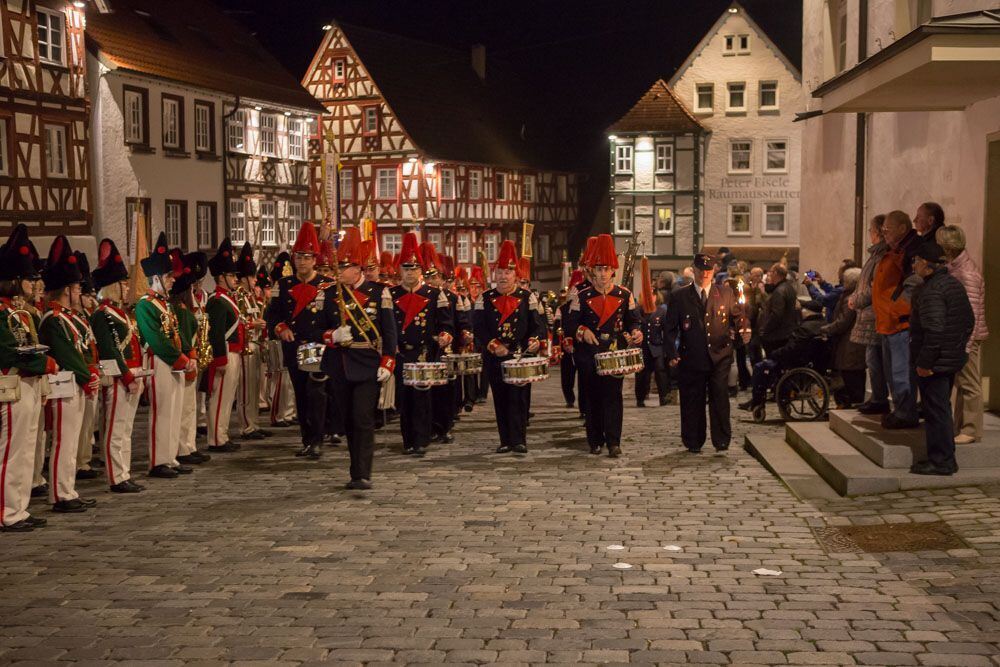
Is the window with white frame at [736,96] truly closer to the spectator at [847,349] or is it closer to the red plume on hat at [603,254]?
the spectator at [847,349]

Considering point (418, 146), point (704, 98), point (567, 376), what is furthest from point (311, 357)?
point (704, 98)

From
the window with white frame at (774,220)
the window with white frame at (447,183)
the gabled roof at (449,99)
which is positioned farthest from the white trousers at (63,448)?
the window with white frame at (774,220)

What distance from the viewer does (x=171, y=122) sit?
125 feet

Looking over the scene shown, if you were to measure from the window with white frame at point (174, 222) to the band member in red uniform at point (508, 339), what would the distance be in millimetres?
25193

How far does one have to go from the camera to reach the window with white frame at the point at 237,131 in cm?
4131

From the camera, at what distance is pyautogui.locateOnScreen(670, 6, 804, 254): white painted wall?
2074 inches

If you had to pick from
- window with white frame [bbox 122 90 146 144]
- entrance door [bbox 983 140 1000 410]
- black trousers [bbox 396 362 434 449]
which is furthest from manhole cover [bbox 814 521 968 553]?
window with white frame [bbox 122 90 146 144]

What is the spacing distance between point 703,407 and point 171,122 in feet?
91.3

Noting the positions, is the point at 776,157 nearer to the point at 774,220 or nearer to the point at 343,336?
the point at 774,220

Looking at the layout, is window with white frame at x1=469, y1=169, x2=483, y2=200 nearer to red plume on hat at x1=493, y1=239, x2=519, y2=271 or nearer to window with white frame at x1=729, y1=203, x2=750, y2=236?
window with white frame at x1=729, y1=203, x2=750, y2=236

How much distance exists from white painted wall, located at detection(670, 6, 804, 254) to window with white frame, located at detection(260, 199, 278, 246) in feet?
64.1

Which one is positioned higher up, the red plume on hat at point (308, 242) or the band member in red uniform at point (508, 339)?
the red plume on hat at point (308, 242)

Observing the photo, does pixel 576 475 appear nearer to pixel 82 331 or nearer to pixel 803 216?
pixel 82 331

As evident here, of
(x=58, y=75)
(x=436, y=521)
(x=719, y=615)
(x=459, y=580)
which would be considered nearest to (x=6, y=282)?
(x=436, y=521)
